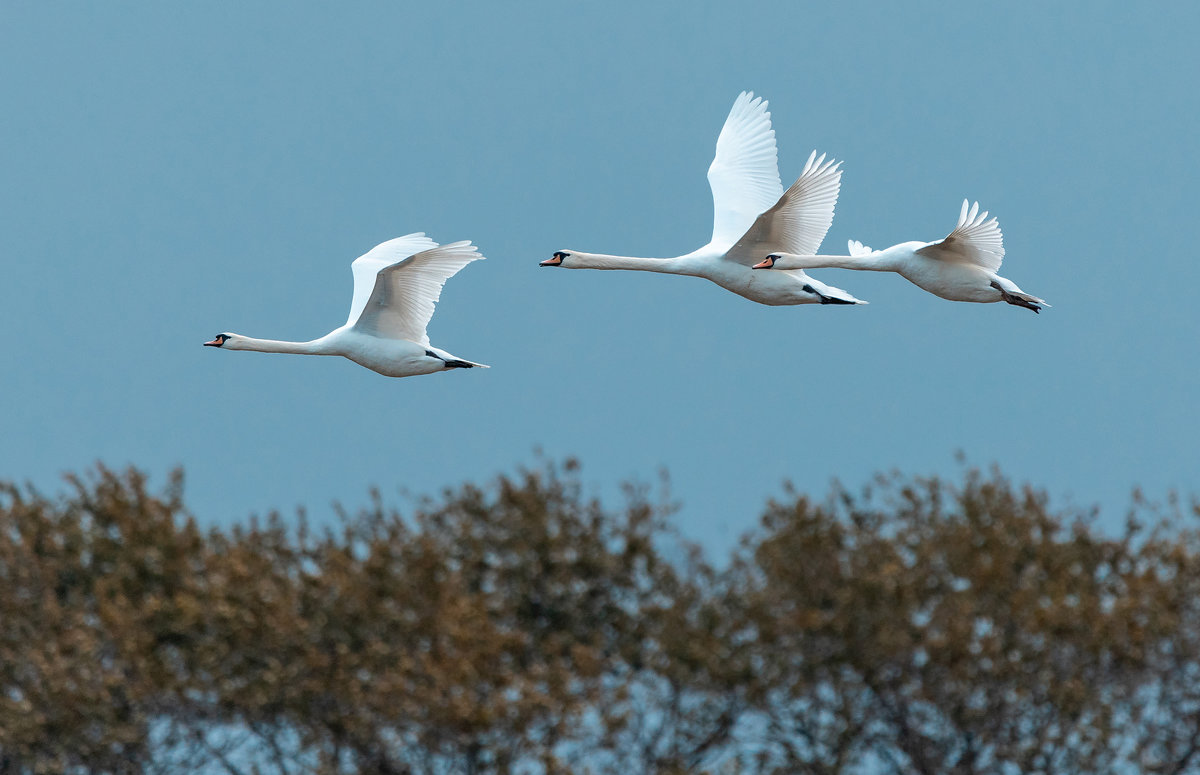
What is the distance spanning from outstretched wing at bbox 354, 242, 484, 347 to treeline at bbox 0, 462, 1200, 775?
280 centimetres

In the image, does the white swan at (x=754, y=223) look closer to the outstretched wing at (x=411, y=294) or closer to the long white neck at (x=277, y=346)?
the outstretched wing at (x=411, y=294)

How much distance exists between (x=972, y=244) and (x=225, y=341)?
11377 mm

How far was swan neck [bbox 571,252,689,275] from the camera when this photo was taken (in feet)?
91.4

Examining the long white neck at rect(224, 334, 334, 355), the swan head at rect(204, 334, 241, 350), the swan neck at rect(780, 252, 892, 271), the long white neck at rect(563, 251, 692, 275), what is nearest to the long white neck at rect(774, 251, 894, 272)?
the swan neck at rect(780, 252, 892, 271)

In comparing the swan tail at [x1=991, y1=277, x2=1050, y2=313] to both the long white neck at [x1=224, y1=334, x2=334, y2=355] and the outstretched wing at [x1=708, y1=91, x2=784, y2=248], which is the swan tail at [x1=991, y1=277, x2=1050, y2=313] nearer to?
the outstretched wing at [x1=708, y1=91, x2=784, y2=248]

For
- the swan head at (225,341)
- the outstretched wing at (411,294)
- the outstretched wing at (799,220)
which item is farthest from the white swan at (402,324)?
the outstretched wing at (799,220)

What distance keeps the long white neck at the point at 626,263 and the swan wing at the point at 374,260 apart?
2415 millimetres

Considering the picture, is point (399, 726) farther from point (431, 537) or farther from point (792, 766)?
point (792, 766)

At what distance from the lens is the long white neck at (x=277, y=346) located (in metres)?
27.1

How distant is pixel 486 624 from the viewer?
2239 centimetres

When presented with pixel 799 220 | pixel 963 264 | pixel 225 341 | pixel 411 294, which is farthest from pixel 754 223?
pixel 225 341

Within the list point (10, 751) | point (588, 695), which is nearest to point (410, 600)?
point (588, 695)


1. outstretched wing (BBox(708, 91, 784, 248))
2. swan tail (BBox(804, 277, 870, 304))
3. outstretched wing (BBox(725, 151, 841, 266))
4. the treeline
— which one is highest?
outstretched wing (BBox(708, 91, 784, 248))

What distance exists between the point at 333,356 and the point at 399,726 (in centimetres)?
673
